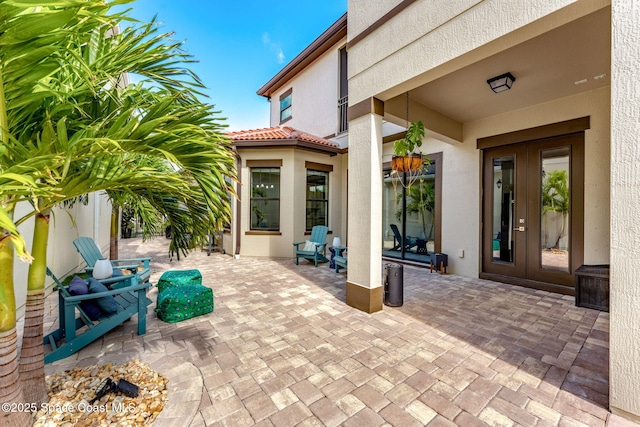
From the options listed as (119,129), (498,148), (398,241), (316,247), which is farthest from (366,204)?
(398,241)

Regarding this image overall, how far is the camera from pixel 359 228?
3.91 meters

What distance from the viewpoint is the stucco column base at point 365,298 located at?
3.77 metres

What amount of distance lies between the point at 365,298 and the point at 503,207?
384 centimetres

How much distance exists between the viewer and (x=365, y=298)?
3824mm

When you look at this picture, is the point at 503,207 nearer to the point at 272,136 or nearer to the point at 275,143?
the point at 275,143

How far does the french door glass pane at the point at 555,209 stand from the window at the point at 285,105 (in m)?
8.89

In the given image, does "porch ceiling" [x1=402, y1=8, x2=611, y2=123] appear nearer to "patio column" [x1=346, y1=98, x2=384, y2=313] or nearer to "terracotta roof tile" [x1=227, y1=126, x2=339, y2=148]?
"patio column" [x1=346, y1=98, x2=384, y2=313]

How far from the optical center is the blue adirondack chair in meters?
6.96

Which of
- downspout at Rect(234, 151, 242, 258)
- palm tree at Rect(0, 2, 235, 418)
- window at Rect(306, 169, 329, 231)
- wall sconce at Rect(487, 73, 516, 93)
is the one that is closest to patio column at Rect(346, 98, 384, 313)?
wall sconce at Rect(487, 73, 516, 93)

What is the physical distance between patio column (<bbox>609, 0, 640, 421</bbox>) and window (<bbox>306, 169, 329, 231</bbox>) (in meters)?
7.03

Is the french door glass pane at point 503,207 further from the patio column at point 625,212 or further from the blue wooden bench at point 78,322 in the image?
the blue wooden bench at point 78,322

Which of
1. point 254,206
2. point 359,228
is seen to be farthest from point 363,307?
point 254,206

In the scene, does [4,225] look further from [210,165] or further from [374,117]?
[374,117]

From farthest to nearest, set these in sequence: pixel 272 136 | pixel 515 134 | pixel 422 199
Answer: pixel 272 136
pixel 422 199
pixel 515 134
